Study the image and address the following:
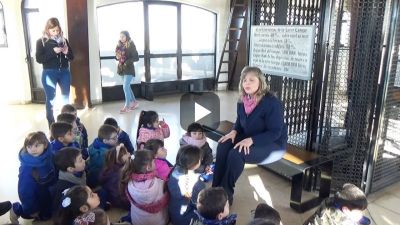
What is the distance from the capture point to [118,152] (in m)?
2.60

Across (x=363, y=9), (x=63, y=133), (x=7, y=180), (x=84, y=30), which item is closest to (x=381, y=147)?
(x=363, y=9)

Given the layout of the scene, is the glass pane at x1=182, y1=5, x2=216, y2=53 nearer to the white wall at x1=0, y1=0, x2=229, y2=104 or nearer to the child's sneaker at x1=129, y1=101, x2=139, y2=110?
the white wall at x1=0, y1=0, x2=229, y2=104

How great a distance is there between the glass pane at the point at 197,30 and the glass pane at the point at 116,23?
1028 millimetres

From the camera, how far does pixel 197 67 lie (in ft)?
25.7

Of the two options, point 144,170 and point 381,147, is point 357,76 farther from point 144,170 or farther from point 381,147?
point 144,170

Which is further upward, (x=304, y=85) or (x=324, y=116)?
(x=304, y=85)

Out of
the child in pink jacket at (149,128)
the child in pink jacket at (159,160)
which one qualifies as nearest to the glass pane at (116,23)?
the child in pink jacket at (149,128)

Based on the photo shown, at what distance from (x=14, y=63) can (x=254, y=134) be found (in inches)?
197

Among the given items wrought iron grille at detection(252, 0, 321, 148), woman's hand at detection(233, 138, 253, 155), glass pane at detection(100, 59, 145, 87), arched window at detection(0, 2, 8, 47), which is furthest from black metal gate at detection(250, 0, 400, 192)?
arched window at detection(0, 2, 8, 47)

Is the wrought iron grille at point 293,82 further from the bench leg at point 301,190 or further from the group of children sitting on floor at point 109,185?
the group of children sitting on floor at point 109,185

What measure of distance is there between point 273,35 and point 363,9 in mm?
770

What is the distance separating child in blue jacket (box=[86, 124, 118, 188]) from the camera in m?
2.71

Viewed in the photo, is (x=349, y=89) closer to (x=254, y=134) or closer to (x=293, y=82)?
(x=293, y=82)
